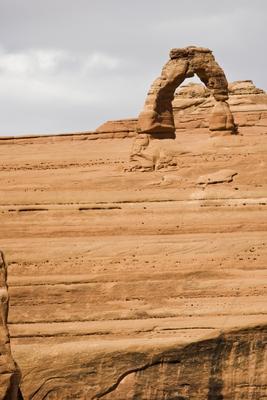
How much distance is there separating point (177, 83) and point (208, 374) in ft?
39.8

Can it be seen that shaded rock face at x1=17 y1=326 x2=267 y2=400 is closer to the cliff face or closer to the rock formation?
the cliff face

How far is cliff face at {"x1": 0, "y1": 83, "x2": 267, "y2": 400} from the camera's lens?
21609 mm

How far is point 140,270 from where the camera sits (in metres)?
26.4

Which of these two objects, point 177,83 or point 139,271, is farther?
point 177,83

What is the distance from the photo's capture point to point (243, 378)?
875 inches

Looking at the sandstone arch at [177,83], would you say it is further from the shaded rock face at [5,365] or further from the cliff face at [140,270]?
the shaded rock face at [5,365]

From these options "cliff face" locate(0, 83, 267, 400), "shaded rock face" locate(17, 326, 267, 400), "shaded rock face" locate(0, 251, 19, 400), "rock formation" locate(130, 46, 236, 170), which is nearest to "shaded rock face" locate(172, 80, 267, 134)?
"cliff face" locate(0, 83, 267, 400)

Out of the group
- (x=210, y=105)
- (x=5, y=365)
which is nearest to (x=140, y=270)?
(x=5, y=365)

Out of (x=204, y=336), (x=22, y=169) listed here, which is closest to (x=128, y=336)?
(x=204, y=336)

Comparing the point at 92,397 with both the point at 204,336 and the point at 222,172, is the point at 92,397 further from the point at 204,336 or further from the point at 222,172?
the point at 222,172

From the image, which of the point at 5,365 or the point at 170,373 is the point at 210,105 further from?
the point at 5,365

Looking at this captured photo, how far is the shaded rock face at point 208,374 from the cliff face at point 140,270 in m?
0.02

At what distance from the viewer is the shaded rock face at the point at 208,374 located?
70.7 ft

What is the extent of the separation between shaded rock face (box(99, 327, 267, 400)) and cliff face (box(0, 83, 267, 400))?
0.07ft
